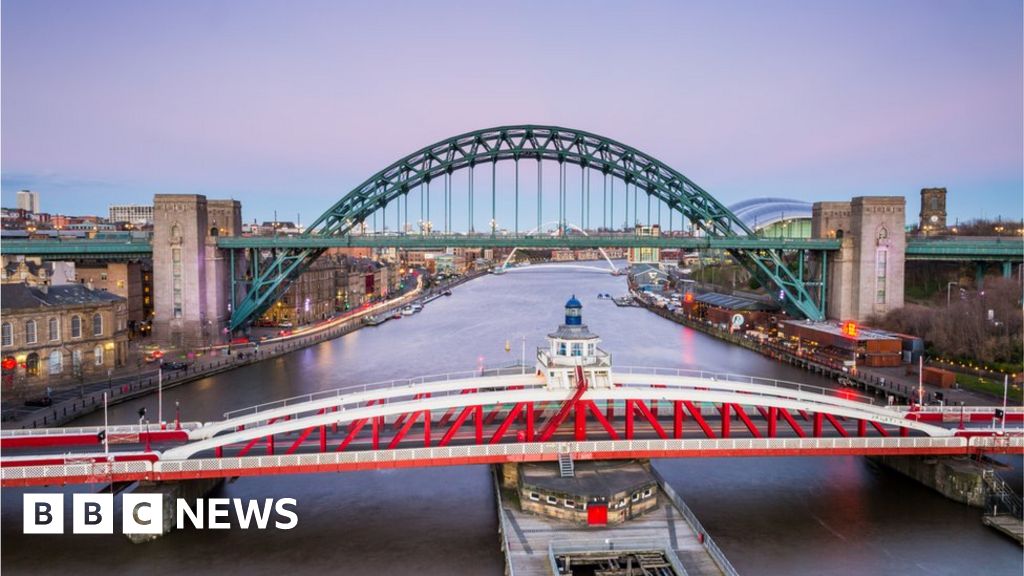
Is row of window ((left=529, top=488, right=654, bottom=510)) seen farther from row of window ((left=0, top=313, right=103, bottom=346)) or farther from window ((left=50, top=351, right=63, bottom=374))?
window ((left=50, top=351, right=63, bottom=374))

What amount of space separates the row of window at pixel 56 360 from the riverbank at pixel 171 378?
1.94m

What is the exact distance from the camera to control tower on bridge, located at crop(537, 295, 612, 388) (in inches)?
826

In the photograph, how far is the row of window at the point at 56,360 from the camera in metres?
34.5

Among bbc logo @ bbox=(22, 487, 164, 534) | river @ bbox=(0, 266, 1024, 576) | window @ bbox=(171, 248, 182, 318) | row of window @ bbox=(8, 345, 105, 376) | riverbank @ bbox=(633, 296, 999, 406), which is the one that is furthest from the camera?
window @ bbox=(171, 248, 182, 318)

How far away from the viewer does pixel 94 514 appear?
2033 cm

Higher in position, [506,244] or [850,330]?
[506,244]

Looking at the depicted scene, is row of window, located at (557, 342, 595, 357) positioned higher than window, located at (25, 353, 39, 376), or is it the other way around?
row of window, located at (557, 342, 595, 357)

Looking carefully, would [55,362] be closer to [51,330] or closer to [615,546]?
[51,330]

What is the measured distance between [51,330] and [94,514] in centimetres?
1929

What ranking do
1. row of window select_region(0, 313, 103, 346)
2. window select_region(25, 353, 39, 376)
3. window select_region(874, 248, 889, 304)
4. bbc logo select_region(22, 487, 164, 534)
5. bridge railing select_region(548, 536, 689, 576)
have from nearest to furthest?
bridge railing select_region(548, 536, 689, 576) → bbc logo select_region(22, 487, 164, 534) → row of window select_region(0, 313, 103, 346) → window select_region(25, 353, 39, 376) → window select_region(874, 248, 889, 304)

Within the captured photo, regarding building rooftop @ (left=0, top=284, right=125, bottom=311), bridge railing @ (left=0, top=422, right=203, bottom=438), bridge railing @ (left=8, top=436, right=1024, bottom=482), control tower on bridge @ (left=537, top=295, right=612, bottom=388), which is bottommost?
bridge railing @ (left=8, top=436, right=1024, bottom=482)

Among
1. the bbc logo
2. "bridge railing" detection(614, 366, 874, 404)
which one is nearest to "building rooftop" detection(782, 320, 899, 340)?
"bridge railing" detection(614, 366, 874, 404)

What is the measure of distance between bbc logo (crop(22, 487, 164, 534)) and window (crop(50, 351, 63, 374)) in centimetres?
1685

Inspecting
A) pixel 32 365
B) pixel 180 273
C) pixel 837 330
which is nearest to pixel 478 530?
pixel 32 365
